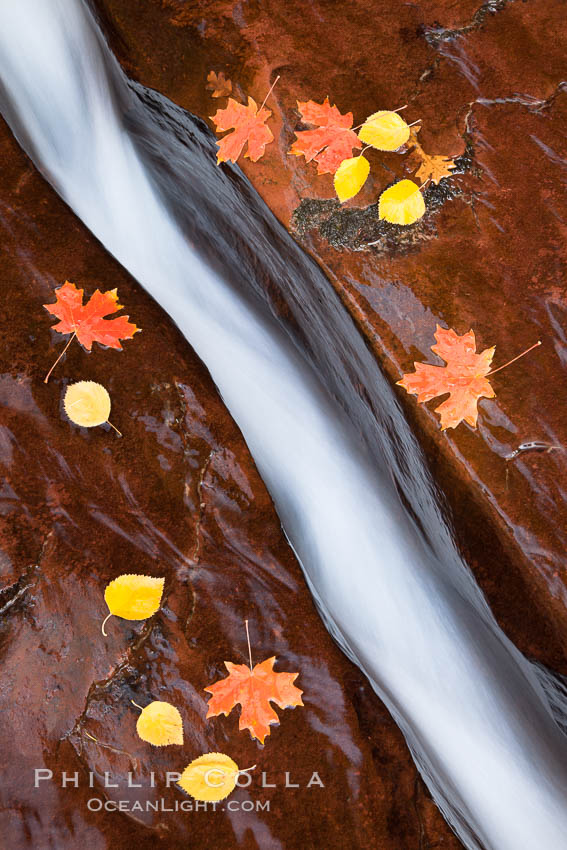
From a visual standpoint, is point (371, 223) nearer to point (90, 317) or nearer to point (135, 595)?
point (90, 317)

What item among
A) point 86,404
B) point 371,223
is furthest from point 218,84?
point 86,404

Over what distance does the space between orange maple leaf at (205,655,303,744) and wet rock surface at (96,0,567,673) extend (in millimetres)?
677

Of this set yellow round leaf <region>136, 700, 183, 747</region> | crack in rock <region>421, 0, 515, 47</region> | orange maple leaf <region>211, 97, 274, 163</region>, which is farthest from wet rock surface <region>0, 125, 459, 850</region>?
crack in rock <region>421, 0, 515, 47</region>

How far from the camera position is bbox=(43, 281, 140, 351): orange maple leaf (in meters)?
1.61

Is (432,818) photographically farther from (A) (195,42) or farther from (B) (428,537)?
(A) (195,42)

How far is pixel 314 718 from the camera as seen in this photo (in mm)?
1624

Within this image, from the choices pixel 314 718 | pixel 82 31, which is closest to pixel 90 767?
pixel 314 718

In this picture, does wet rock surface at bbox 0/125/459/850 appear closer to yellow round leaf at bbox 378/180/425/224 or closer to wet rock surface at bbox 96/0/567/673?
wet rock surface at bbox 96/0/567/673

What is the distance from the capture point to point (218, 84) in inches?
71.4

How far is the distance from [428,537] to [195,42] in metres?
1.68

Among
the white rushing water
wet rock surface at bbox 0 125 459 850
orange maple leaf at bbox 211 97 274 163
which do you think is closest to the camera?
wet rock surface at bbox 0 125 459 850

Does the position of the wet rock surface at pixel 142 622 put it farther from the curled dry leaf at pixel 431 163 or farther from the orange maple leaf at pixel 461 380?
A: the curled dry leaf at pixel 431 163

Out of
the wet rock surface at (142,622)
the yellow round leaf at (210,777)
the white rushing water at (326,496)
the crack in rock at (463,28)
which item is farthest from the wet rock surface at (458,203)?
the yellow round leaf at (210,777)

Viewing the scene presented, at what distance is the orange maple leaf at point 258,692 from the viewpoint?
1.61 meters
